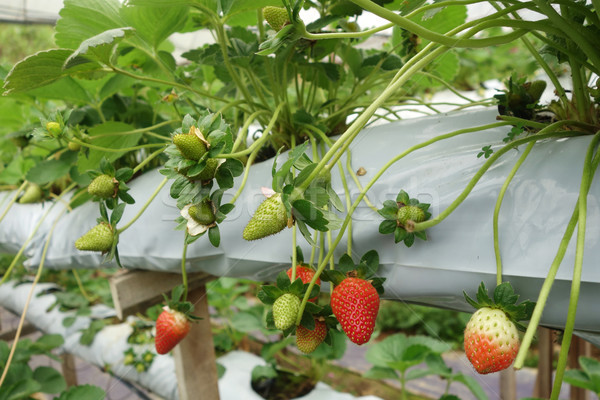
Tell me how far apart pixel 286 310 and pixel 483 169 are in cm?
16

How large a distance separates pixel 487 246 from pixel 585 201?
0.21ft

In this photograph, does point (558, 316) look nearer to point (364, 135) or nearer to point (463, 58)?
point (364, 135)

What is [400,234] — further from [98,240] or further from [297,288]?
[98,240]

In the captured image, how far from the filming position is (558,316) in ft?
0.88

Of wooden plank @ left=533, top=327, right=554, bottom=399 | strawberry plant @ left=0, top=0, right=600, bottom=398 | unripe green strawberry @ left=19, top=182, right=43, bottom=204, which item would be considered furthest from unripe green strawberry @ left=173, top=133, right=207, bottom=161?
wooden plank @ left=533, top=327, right=554, bottom=399

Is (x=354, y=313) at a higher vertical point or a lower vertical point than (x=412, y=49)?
lower

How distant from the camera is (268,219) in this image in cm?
26

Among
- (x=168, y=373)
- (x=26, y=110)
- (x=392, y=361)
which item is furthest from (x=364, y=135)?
(x=168, y=373)

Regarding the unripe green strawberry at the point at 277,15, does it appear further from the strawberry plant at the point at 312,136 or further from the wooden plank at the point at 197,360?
the wooden plank at the point at 197,360

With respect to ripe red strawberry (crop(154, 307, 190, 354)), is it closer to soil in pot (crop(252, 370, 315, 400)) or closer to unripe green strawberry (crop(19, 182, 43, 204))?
unripe green strawberry (crop(19, 182, 43, 204))

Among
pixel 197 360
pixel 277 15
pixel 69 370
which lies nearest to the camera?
pixel 277 15

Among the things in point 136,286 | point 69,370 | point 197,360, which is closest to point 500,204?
point 136,286

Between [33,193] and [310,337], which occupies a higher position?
[310,337]

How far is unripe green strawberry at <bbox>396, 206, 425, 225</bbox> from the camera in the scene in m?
0.30
